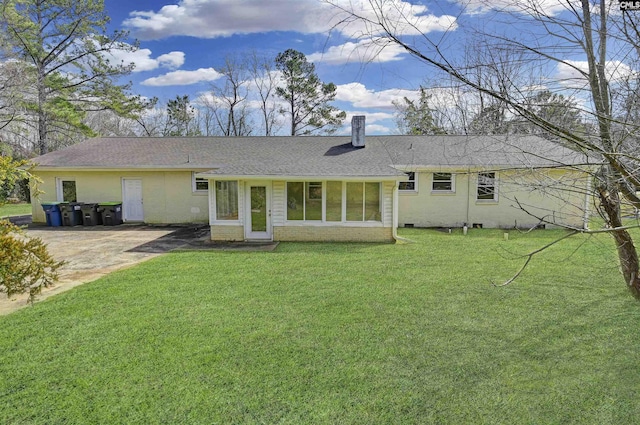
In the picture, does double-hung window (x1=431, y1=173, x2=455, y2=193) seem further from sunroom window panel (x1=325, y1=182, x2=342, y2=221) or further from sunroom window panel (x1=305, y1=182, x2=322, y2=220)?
sunroom window panel (x1=305, y1=182, x2=322, y2=220)

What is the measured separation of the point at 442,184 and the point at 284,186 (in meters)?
7.08

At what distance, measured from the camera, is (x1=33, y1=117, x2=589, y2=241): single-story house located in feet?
39.3

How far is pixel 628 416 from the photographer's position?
134 inches

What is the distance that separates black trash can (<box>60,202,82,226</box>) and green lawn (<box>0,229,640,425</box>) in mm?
9473

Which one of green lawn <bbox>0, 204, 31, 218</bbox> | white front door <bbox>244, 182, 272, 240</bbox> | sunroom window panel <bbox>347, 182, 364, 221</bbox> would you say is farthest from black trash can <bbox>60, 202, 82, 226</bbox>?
sunroom window panel <bbox>347, 182, 364, 221</bbox>

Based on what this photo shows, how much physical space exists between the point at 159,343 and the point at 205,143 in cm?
1495

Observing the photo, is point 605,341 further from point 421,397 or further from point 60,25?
point 60,25

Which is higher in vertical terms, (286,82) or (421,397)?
(286,82)

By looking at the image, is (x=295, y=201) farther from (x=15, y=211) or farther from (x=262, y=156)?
(x=15, y=211)

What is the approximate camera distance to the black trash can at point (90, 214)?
15172 millimetres

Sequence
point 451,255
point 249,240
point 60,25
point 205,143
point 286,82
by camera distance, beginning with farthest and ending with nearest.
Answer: point 286,82 < point 60,25 < point 205,143 < point 249,240 < point 451,255

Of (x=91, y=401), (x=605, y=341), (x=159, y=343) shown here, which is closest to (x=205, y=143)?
(x=159, y=343)

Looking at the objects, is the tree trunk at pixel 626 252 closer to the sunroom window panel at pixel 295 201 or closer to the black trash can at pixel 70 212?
the sunroom window panel at pixel 295 201

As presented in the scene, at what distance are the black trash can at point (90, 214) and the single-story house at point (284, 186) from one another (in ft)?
3.40
